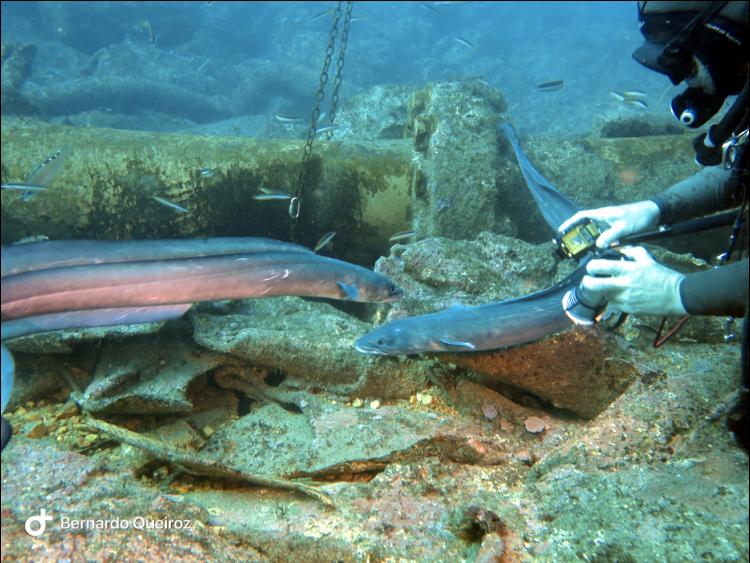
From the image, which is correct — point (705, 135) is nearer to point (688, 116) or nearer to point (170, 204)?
point (688, 116)

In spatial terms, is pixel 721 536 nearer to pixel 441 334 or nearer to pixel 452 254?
pixel 441 334

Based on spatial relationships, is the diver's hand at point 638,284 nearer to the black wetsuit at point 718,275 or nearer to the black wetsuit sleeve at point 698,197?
the black wetsuit at point 718,275

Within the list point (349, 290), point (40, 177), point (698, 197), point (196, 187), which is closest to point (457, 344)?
point (349, 290)

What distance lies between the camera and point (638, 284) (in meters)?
2.20

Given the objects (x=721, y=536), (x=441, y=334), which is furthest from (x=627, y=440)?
(x=441, y=334)

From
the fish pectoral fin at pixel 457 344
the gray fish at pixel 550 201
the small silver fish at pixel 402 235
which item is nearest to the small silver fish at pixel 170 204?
the small silver fish at pixel 402 235

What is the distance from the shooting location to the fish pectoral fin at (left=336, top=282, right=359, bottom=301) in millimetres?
3090

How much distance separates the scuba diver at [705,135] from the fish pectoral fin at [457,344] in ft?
2.60

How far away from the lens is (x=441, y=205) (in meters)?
4.91

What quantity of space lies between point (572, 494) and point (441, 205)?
340cm

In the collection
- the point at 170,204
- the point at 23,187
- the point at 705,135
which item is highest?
the point at 705,135

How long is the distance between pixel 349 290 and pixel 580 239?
1593 mm

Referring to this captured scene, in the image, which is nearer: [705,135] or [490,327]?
[705,135]

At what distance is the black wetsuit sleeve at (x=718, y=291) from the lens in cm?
186
